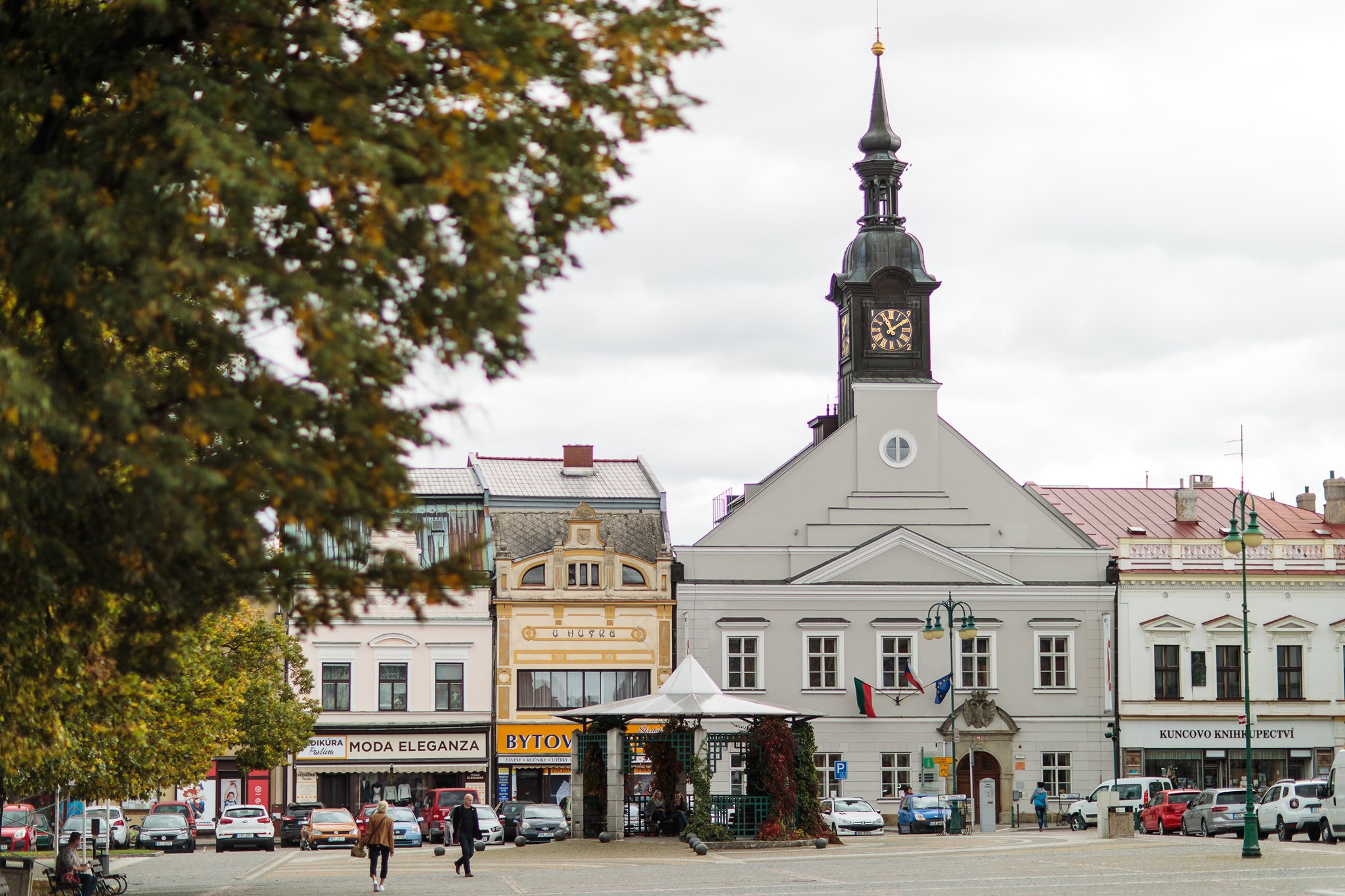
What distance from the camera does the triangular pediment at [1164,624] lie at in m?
61.1

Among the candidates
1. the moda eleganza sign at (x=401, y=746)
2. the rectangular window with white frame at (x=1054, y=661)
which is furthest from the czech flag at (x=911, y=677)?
the moda eleganza sign at (x=401, y=746)

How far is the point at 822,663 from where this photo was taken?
60250mm

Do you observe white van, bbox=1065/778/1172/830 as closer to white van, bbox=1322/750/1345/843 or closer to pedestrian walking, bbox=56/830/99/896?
white van, bbox=1322/750/1345/843

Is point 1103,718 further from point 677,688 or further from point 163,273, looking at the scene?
point 163,273

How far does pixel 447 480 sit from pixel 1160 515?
27.2 m

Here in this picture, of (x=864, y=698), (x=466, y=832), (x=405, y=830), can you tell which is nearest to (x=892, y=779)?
(x=864, y=698)

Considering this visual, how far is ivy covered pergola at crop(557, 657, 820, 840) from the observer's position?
122 ft

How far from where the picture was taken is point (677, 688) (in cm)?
3809

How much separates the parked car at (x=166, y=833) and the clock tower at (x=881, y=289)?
1035 inches

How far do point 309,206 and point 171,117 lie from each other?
3.23 ft

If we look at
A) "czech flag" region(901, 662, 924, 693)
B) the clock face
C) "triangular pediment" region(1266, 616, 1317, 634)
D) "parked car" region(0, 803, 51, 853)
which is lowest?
"parked car" region(0, 803, 51, 853)

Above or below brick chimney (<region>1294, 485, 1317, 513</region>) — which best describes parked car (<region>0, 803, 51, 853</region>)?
below

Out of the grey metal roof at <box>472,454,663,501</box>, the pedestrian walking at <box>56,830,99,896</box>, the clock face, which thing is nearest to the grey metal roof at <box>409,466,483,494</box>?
the grey metal roof at <box>472,454,663,501</box>

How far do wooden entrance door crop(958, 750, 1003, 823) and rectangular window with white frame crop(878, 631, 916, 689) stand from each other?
3.42m
